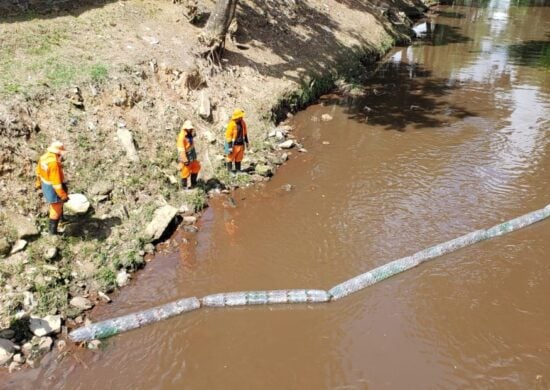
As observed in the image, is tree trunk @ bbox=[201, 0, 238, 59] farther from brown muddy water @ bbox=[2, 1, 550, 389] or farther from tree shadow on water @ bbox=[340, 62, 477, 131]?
→ tree shadow on water @ bbox=[340, 62, 477, 131]

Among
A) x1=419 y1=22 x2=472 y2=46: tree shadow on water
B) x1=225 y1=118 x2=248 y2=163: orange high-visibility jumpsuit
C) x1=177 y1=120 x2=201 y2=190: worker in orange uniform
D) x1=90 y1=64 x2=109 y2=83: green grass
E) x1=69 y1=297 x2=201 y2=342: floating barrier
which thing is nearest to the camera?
x1=69 y1=297 x2=201 y2=342: floating barrier

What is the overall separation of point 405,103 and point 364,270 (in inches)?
406

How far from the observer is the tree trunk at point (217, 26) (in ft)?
47.1

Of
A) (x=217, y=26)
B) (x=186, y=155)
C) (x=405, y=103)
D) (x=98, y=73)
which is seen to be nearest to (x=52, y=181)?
(x=186, y=155)

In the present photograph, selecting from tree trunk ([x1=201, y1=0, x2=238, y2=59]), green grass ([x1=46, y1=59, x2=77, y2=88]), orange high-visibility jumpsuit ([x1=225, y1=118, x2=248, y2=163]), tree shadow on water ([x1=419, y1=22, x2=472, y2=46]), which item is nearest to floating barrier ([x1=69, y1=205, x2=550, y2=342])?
orange high-visibility jumpsuit ([x1=225, y1=118, x2=248, y2=163])

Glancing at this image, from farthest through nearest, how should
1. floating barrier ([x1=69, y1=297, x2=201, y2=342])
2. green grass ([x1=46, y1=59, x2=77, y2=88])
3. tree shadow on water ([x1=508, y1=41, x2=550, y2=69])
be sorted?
tree shadow on water ([x1=508, y1=41, x2=550, y2=69]) → green grass ([x1=46, y1=59, x2=77, y2=88]) → floating barrier ([x1=69, y1=297, x2=201, y2=342])

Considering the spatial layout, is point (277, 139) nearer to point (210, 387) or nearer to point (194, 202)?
point (194, 202)

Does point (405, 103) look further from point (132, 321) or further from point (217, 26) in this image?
point (132, 321)

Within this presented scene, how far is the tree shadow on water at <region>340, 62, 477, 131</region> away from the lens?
15836 mm

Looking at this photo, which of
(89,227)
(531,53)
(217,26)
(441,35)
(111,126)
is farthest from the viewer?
(441,35)

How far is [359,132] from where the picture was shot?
14969 millimetres

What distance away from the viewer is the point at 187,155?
10.2 m

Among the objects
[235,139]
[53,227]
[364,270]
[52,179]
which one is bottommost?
[364,270]

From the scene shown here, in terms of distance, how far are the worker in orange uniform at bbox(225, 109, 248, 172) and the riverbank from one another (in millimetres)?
454
